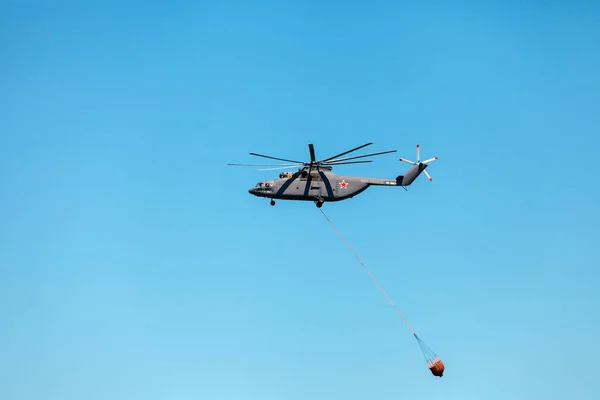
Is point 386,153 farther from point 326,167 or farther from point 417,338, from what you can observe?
point 417,338

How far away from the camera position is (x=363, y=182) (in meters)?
66.7

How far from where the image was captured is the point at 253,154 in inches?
2525

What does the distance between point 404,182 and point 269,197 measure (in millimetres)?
11524

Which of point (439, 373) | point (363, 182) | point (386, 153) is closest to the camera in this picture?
point (439, 373)

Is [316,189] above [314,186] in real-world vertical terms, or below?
below

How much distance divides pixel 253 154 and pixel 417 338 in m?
20.4

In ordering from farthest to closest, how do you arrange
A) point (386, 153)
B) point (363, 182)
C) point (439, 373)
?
point (363, 182), point (386, 153), point (439, 373)

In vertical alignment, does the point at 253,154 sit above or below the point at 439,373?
above

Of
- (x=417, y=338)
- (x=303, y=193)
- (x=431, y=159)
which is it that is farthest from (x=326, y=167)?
(x=417, y=338)

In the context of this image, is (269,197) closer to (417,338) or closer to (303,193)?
(303,193)

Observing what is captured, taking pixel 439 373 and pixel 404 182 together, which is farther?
pixel 404 182

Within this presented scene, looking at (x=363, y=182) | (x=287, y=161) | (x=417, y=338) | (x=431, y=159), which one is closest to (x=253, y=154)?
(x=287, y=161)

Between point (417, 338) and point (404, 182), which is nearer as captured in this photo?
point (417, 338)

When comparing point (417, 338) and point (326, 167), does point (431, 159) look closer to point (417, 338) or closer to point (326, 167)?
point (326, 167)
